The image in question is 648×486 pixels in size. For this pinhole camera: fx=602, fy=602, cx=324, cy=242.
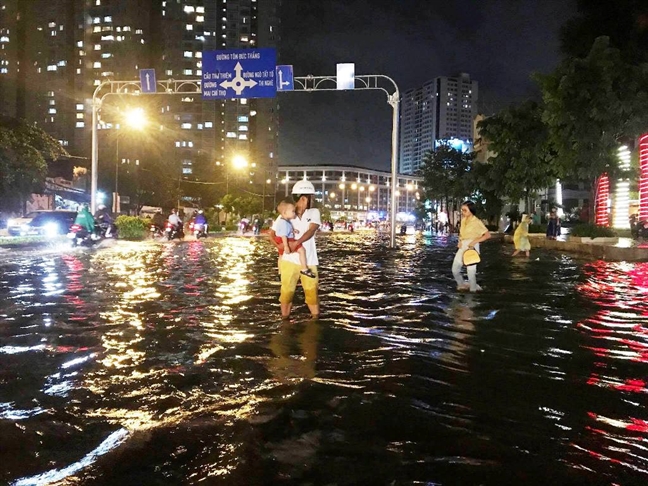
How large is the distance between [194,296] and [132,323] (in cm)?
256

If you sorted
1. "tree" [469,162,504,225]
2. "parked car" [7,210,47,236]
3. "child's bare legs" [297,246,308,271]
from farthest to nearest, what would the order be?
1. "tree" [469,162,504,225]
2. "parked car" [7,210,47,236]
3. "child's bare legs" [297,246,308,271]

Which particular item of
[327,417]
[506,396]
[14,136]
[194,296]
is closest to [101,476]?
[327,417]

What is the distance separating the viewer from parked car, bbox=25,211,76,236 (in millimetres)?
27266

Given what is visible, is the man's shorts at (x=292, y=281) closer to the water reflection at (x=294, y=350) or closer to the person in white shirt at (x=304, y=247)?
the person in white shirt at (x=304, y=247)

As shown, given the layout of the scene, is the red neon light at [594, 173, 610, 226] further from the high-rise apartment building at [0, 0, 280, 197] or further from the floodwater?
the high-rise apartment building at [0, 0, 280, 197]

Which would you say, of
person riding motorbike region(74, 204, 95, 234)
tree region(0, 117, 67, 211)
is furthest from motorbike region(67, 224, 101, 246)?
tree region(0, 117, 67, 211)

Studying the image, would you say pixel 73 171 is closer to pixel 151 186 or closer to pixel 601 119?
pixel 151 186

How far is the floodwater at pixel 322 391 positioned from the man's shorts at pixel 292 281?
0.35 meters

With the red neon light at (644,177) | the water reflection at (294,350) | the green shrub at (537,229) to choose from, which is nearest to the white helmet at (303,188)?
the water reflection at (294,350)

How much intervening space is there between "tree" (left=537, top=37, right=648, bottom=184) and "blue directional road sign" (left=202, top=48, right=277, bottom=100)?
1185 centimetres

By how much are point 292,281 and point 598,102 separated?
21141 mm

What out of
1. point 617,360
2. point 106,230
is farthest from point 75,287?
point 106,230

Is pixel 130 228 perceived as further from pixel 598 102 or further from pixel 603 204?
pixel 603 204

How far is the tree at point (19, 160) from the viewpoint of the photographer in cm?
3048
